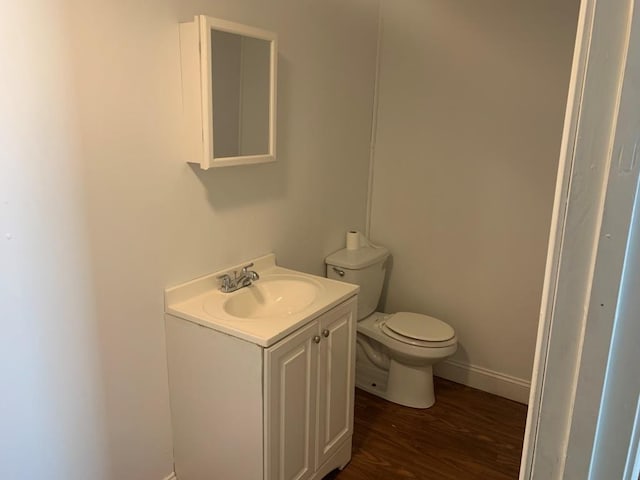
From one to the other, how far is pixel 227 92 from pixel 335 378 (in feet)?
3.89

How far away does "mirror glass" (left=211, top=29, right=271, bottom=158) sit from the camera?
183 cm

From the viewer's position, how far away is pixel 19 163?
54.0 inches

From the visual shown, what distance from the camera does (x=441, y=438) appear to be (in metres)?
2.47

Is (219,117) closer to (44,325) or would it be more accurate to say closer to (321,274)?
(44,325)

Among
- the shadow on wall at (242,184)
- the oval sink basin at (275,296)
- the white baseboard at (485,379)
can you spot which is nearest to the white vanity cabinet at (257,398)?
the oval sink basin at (275,296)

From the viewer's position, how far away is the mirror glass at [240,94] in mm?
1834

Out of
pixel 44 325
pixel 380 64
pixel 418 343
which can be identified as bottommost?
pixel 418 343

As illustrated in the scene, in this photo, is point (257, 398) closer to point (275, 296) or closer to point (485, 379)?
point (275, 296)

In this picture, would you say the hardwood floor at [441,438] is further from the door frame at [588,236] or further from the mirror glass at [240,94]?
the door frame at [588,236]

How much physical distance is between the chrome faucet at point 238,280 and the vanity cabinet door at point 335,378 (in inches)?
15.0

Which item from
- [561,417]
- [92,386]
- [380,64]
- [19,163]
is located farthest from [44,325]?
[380,64]

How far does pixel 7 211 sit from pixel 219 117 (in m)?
0.78

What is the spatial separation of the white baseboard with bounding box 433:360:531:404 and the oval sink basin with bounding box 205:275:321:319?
1246 mm

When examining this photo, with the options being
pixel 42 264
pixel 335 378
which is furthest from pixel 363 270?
pixel 42 264
